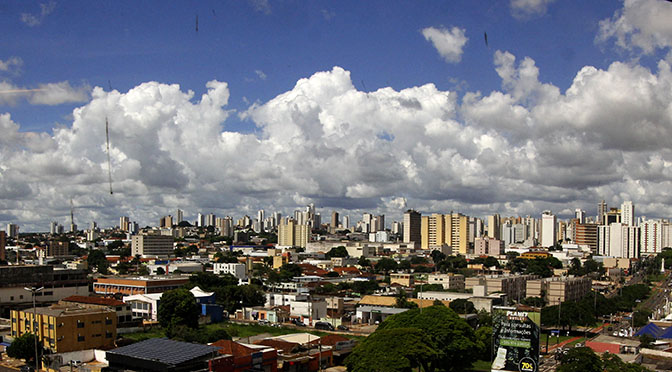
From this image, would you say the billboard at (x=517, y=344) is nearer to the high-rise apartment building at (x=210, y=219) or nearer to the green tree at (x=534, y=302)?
the green tree at (x=534, y=302)

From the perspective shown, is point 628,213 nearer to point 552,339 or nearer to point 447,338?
point 552,339

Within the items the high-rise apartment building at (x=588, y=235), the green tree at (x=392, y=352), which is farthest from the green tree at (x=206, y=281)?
the high-rise apartment building at (x=588, y=235)

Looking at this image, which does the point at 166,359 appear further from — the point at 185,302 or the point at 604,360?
the point at 604,360

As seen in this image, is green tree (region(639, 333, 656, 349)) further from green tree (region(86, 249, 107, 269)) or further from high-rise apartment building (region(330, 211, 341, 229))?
high-rise apartment building (region(330, 211, 341, 229))

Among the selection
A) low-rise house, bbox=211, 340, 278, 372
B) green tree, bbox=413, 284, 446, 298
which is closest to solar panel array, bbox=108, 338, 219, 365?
low-rise house, bbox=211, 340, 278, 372

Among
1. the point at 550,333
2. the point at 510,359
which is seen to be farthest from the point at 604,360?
the point at 550,333
